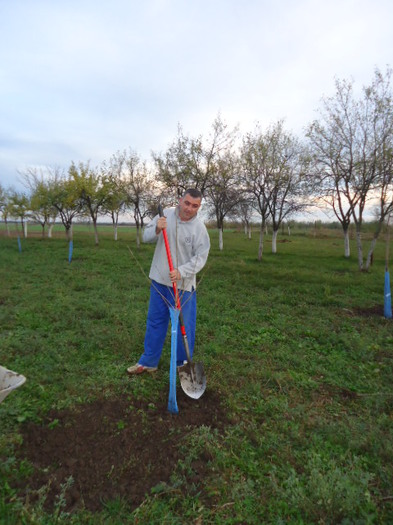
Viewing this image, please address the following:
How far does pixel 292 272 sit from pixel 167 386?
996 cm

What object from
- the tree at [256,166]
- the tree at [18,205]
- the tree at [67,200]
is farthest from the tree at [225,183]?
the tree at [18,205]

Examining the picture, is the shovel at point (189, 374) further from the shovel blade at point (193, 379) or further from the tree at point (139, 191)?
the tree at point (139, 191)

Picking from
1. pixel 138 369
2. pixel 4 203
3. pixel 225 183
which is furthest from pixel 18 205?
pixel 138 369

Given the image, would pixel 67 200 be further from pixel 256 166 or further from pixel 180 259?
pixel 180 259

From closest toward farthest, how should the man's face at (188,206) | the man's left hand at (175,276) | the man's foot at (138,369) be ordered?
the man's left hand at (175,276) < the man's face at (188,206) < the man's foot at (138,369)

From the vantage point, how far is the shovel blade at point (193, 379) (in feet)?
10.9

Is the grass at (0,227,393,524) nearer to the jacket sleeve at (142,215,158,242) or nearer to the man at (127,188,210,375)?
the man at (127,188,210,375)

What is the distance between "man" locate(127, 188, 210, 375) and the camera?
3.40 metres

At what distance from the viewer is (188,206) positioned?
3.38 m

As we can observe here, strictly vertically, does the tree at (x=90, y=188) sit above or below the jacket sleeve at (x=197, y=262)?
above

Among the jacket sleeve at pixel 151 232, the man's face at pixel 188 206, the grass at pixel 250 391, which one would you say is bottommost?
the grass at pixel 250 391

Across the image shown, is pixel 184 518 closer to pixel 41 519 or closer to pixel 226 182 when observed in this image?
pixel 41 519

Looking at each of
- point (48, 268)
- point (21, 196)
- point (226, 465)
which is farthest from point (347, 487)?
point (21, 196)

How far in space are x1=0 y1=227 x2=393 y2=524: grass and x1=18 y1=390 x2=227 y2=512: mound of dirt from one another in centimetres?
11
